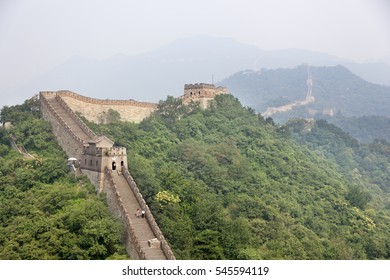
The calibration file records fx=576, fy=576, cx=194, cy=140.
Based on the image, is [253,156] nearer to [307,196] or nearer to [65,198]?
[307,196]

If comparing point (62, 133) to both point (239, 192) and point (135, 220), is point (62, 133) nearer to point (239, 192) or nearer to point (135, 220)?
point (135, 220)

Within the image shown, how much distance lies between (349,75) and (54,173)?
10803 centimetres

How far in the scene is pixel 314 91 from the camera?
11769cm

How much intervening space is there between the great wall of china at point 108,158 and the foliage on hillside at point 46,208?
1.69 feet

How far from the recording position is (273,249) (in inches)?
1005

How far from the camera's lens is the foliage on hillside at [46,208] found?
20781 millimetres

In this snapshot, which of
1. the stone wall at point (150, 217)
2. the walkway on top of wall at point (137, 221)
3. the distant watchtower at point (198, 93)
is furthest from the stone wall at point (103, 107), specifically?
the walkway on top of wall at point (137, 221)

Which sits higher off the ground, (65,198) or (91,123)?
(91,123)

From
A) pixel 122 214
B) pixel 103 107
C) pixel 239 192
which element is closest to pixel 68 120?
pixel 103 107

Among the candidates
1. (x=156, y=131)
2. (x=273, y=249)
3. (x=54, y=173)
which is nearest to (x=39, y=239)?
(x=54, y=173)

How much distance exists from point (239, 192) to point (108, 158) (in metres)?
9.33

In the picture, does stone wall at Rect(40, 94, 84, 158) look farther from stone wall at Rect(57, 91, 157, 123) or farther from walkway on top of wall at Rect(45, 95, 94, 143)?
stone wall at Rect(57, 91, 157, 123)

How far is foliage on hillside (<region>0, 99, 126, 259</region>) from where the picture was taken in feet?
68.2

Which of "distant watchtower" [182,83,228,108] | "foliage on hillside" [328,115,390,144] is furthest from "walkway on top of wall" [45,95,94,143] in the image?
"foliage on hillside" [328,115,390,144]
